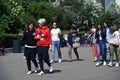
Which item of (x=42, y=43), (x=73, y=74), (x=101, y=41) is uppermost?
(x=42, y=43)

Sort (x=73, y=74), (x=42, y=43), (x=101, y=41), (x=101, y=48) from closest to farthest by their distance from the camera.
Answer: (x=42, y=43), (x=73, y=74), (x=101, y=41), (x=101, y=48)

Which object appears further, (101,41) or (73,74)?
(101,41)

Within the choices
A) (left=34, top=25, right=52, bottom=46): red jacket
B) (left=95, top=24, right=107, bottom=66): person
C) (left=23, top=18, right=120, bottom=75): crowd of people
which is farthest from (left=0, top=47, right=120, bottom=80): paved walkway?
(left=34, top=25, right=52, bottom=46): red jacket

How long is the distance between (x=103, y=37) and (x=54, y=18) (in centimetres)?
2831

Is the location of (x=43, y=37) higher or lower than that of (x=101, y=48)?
higher

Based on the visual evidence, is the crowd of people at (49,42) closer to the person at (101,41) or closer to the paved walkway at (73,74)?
the person at (101,41)

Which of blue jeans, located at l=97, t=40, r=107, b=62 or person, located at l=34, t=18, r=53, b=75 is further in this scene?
blue jeans, located at l=97, t=40, r=107, b=62

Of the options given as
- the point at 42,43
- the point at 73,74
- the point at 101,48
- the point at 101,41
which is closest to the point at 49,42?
the point at 42,43

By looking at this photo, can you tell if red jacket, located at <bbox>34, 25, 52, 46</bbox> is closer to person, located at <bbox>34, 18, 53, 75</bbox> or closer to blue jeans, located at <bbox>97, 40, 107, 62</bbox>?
person, located at <bbox>34, 18, 53, 75</bbox>

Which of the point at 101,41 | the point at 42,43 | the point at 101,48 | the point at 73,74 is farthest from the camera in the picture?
the point at 101,48

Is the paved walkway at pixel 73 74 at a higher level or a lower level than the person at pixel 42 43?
lower

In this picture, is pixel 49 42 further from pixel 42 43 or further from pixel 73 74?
pixel 73 74

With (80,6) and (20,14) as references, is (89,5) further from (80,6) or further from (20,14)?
(20,14)

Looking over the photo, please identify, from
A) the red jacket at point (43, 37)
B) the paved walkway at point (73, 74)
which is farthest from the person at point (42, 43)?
the paved walkway at point (73, 74)
